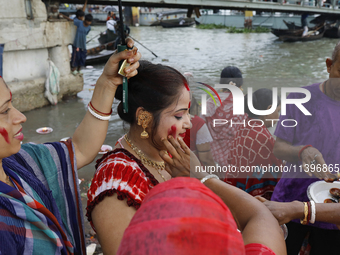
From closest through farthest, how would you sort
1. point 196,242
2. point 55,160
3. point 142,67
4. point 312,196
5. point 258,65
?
1. point 196,242
2. point 55,160
3. point 142,67
4. point 312,196
5. point 258,65

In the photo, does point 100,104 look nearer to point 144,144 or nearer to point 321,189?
point 144,144

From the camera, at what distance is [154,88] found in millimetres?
1536

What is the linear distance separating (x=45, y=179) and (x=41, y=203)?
0.66ft

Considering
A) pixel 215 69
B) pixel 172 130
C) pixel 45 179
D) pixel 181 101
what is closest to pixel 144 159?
pixel 172 130

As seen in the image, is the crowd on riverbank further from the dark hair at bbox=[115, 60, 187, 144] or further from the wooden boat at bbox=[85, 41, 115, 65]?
the wooden boat at bbox=[85, 41, 115, 65]

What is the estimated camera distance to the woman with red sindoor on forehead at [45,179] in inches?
39.8

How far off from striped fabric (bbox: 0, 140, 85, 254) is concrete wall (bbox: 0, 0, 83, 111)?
4981 millimetres

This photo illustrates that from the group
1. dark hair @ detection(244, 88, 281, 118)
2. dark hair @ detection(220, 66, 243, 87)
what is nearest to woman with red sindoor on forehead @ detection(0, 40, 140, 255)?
dark hair @ detection(244, 88, 281, 118)

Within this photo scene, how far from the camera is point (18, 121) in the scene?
3.71ft

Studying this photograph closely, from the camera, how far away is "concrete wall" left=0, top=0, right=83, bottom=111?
551 cm

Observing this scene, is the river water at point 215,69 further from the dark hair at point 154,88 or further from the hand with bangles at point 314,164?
the hand with bangles at point 314,164

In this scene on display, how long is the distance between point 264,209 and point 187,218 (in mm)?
683

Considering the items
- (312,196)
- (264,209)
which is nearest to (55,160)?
(264,209)

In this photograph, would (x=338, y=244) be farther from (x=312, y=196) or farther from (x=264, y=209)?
(x=264, y=209)
